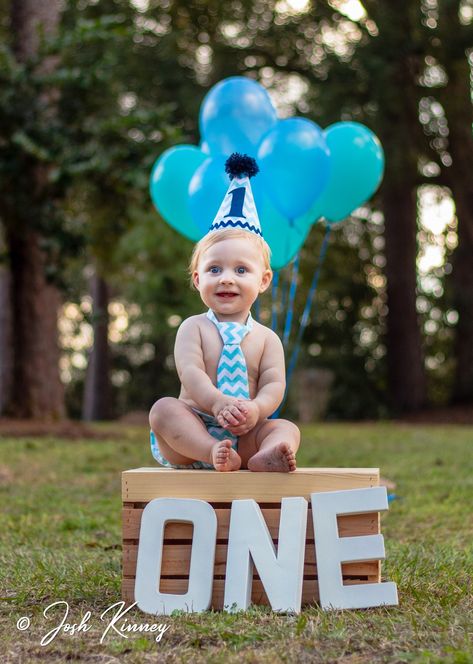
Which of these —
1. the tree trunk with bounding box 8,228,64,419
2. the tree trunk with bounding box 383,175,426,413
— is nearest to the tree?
the tree trunk with bounding box 383,175,426,413

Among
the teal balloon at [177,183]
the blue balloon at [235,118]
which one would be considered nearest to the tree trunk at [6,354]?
the teal balloon at [177,183]

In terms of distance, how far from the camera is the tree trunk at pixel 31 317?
407 inches

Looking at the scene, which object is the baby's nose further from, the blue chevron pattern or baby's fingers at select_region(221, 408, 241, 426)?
baby's fingers at select_region(221, 408, 241, 426)

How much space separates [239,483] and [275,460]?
13cm

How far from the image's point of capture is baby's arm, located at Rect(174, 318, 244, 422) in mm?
2893

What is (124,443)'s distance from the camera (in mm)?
9242

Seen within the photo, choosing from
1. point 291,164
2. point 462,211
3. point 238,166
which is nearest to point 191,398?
point 238,166

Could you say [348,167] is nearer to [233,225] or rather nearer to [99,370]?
[233,225]

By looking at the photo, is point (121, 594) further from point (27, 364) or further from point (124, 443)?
point (27, 364)

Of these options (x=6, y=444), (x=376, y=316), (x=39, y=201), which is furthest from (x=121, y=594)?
(x=376, y=316)

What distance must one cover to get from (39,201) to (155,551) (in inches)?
306

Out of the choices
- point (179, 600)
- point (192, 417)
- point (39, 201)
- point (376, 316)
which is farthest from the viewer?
point (376, 316)

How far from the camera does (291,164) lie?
17.8ft

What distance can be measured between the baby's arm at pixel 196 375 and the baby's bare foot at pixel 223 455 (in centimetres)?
10
